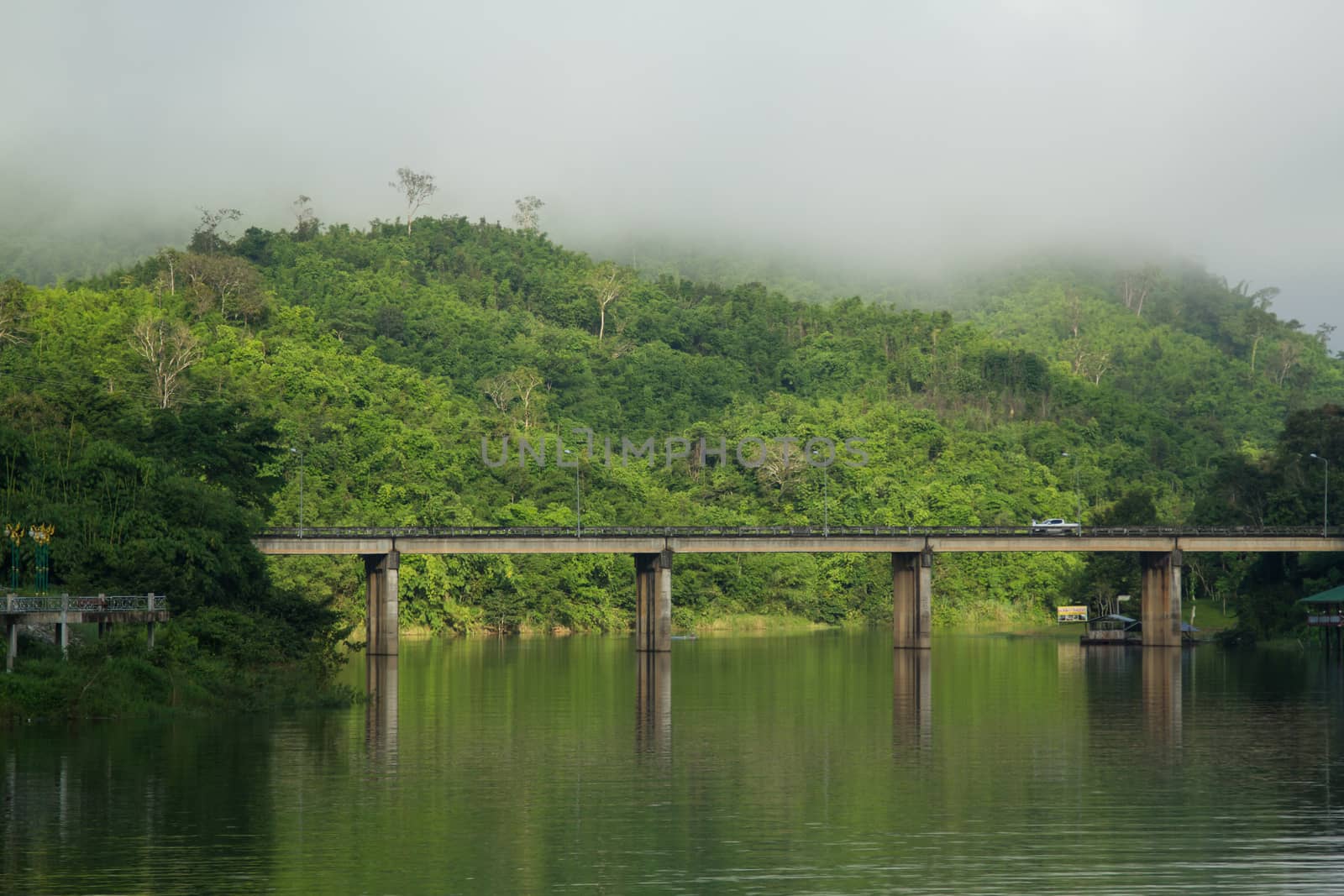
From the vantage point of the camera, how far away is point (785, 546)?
425 ft

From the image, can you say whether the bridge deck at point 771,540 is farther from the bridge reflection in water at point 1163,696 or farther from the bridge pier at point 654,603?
the bridge reflection in water at point 1163,696

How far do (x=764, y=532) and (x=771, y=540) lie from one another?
1.56 metres

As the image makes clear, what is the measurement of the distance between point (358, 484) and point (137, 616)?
9787 cm

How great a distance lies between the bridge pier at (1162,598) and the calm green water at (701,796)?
47.6m

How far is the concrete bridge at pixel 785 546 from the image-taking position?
120438 millimetres

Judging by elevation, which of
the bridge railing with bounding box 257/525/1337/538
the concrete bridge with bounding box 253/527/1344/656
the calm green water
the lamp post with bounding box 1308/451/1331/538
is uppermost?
the lamp post with bounding box 1308/451/1331/538

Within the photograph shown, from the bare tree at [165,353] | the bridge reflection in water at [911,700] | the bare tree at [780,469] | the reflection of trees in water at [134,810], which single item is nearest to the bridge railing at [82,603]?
the reflection of trees in water at [134,810]

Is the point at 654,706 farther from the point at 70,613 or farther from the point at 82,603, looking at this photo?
the point at 70,613

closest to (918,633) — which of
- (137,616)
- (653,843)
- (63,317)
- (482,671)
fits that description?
(482,671)

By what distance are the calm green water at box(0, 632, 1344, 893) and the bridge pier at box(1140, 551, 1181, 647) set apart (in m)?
47.6

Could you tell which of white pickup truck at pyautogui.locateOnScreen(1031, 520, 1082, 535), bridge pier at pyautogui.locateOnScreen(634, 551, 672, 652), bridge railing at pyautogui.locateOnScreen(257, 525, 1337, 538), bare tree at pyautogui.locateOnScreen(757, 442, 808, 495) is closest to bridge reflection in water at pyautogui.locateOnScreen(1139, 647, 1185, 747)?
bridge railing at pyautogui.locateOnScreen(257, 525, 1337, 538)

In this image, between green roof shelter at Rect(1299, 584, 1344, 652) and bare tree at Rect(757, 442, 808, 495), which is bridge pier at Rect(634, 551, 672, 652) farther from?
bare tree at Rect(757, 442, 808, 495)

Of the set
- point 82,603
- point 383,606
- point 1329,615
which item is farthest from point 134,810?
point 1329,615

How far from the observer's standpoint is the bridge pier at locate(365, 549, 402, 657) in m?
120
